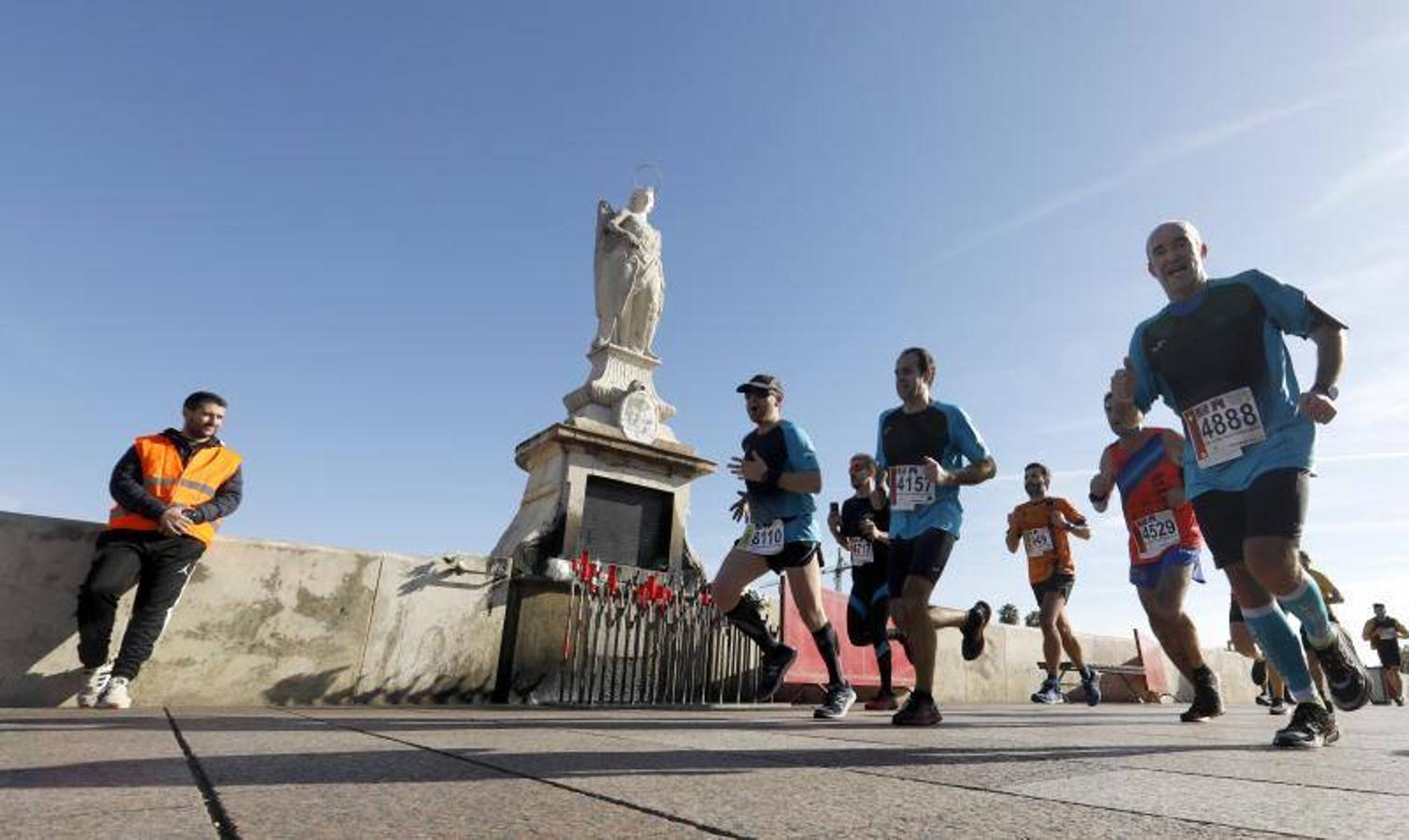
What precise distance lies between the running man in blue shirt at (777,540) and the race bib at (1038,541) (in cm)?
352

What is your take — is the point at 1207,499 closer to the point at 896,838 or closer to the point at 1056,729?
the point at 1056,729

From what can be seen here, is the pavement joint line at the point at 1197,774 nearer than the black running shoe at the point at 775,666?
Yes

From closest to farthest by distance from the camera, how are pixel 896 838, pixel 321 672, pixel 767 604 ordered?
pixel 896 838 < pixel 321 672 < pixel 767 604

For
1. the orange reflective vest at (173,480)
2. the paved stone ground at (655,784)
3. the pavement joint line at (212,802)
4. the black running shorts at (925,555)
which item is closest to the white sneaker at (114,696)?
the orange reflective vest at (173,480)

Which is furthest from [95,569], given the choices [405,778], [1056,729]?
[1056,729]

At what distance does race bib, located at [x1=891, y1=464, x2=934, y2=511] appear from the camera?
4609 millimetres

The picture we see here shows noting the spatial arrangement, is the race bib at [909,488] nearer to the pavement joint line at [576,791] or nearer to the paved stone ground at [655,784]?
the paved stone ground at [655,784]

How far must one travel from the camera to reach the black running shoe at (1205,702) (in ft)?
15.9

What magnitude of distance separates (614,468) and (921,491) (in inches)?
238

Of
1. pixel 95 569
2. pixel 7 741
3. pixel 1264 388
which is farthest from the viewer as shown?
pixel 95 569

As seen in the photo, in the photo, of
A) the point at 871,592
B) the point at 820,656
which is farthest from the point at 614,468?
the point at 871,592

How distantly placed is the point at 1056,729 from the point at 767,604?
4.58 m

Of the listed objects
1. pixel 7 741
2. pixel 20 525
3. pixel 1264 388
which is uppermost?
pixel 1264 388

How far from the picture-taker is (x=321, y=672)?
558cm
